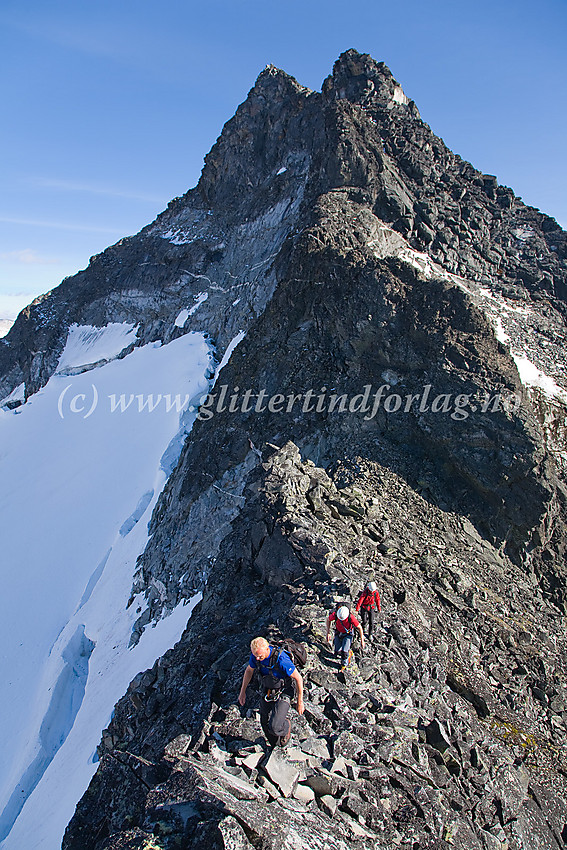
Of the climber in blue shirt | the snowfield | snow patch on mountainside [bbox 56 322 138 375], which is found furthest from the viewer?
snow patch on mountainside [bbox 56 322 138 375]

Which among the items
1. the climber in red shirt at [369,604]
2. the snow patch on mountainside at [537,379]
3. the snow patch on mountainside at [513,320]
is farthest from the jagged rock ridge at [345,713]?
the snow patch on mountainside at [513,320]

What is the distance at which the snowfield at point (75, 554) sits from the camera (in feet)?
51.5

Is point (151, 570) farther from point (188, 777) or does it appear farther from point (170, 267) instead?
point (170, 267)

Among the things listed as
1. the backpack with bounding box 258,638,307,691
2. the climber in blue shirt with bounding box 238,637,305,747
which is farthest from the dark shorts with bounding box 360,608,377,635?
the climber in blue shirt with bounding box 238,637,305,747

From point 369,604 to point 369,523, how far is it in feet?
13.6

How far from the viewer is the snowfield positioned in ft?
51.5

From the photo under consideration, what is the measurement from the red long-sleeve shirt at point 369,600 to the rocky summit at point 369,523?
52cm

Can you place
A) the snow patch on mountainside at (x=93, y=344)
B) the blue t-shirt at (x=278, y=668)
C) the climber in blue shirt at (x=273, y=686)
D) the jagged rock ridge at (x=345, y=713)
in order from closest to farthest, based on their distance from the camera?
the jagged rock ridge at (x=345, y=713) → the climber in blue shirt at (x=273, y=686) → the blue t-shirt at (x=278, y=668) → the snow patch on mountainside at (x=93, y=344)

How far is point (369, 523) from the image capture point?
12.4 meters

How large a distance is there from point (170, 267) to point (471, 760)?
1812 inches

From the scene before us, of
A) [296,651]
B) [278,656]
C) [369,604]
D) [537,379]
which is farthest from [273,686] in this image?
[537,379]

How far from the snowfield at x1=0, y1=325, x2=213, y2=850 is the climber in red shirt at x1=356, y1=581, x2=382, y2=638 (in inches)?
342

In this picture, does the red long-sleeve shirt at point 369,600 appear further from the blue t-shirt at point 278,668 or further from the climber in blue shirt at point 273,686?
the blue t-shirt at point 278,668

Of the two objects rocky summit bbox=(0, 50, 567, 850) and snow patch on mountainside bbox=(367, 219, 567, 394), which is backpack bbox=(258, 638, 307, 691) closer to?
rocky summit bbox=(0, 50, 567, 850)
